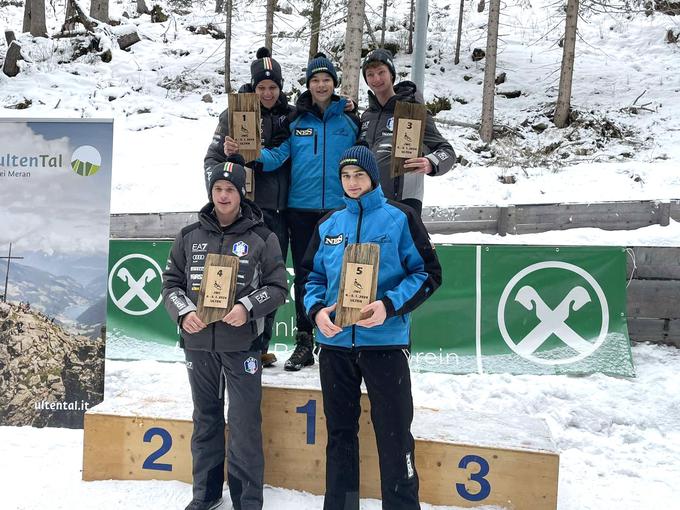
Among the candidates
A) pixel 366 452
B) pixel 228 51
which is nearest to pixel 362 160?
pixel 366 452

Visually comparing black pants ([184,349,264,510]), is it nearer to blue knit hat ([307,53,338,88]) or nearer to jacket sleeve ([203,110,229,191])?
jacket sleeve ([203,110,229,191])

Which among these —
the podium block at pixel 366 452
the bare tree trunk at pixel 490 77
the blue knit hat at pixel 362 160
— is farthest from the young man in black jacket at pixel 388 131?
the bare tree trunk at pixel 490 77

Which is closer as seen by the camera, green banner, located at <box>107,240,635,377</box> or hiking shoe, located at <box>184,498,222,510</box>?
hiking shoe, located at <box>184,498,222,510</box>

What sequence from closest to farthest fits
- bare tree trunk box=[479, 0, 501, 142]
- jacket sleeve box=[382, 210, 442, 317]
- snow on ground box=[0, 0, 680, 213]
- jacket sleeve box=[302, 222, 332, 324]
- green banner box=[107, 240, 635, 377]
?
jacket sleeve box=[382, 210, 442, 317]
jacket sleeve box=[302, 222, 332, 324]
green banner box=[107, 240, 635, 377]
snow on ground box=[0, 0, 680, 213]
bare tree trunk box=[479, 0, 501, 142]

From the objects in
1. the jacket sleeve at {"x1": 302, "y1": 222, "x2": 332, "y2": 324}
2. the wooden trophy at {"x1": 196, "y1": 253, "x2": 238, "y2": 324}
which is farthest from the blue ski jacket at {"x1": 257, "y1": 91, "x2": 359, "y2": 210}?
the wooden trophy at {"x1": 196, "y1": 253, "x2": 238, "y2": 324}

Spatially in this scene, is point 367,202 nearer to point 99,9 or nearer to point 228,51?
point 228,51

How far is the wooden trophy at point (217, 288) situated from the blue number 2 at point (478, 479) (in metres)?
1.50

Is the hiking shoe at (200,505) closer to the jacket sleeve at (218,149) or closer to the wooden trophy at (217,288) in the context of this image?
the wooden trophy at (217,288)

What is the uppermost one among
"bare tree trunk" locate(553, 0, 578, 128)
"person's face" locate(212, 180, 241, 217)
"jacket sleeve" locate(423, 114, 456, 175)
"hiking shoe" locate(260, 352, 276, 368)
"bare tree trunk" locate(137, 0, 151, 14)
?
"bare tree trunk" locate(137, 0, 151, 14)

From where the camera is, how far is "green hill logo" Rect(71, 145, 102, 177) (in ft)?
12.9

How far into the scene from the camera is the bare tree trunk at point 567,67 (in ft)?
45.8

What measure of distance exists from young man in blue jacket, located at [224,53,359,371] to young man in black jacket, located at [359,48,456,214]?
0.15 meters

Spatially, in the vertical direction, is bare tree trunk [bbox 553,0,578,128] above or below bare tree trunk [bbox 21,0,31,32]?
Result: below

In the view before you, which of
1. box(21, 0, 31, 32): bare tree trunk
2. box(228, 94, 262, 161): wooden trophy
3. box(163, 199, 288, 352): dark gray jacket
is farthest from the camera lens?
box(21, 0, 31, 32): bare tree trunk
